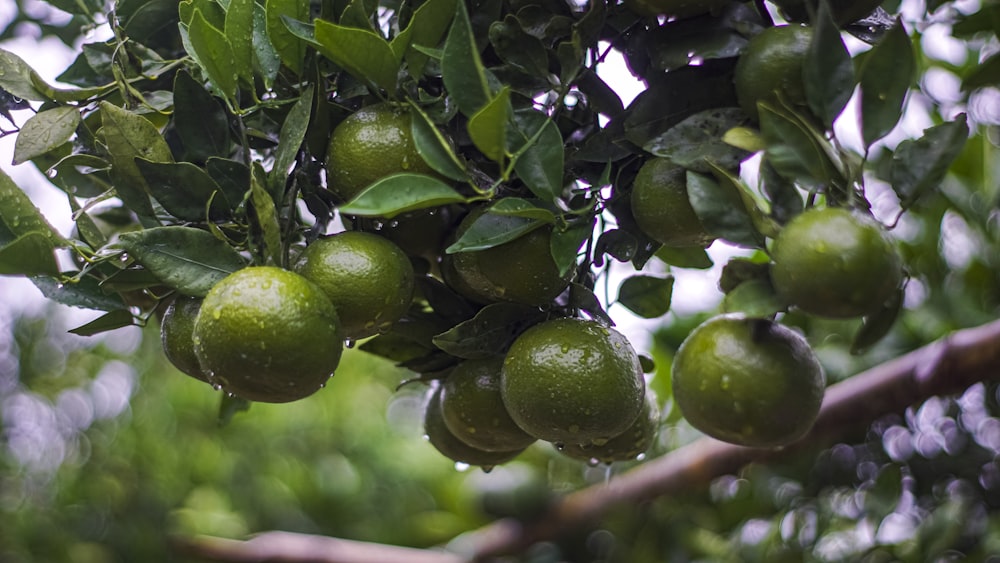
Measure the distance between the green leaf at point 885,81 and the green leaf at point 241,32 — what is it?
39cm

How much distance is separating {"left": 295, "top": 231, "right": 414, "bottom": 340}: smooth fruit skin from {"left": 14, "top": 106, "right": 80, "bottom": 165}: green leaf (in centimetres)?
22

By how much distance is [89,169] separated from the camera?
0.79 m

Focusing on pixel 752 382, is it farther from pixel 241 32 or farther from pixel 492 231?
pixel 241 32

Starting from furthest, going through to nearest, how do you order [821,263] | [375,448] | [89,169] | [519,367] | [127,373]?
[127,373], [375,448], [89,169], [519,367], [821,263]

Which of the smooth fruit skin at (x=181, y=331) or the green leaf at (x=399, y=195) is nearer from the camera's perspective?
the green leaf at (x=399, y=195)

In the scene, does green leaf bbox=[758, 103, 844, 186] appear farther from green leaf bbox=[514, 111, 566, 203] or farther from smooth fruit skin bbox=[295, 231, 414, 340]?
smooth fruit skin bbox=[295, 231, 414, 340]

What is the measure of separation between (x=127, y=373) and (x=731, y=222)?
7.31 ft

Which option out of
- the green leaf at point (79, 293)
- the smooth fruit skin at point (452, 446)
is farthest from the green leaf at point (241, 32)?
the smooth fruit skin at point (452, 446)

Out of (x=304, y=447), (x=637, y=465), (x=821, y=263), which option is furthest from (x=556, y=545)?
(x=821, y=263)

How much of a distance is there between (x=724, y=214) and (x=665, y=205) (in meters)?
0.05

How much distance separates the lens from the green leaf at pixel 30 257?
2.05 ft

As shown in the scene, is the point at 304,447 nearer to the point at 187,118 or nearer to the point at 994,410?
the point at 994,410

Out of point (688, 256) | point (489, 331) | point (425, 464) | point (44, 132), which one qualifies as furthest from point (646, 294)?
point (425, 464)

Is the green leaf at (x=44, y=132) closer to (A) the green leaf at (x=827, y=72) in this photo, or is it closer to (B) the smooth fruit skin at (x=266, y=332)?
(B) the smooth fruit skin at (x=266, y=332)
